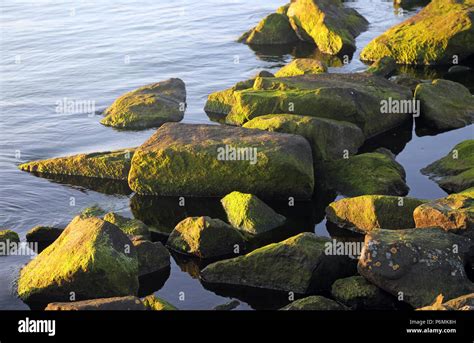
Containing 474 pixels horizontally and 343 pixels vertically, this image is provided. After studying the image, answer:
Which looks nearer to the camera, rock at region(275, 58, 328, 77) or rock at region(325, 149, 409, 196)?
rock at region(325, 149, 409, 196)

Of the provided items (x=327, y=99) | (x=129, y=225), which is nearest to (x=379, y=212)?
(x=129, y=225)

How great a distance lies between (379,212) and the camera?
18.9 meters

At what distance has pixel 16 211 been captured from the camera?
70.8 ft

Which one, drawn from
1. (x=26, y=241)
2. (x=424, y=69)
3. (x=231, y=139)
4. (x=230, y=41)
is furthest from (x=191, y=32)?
(x=26, y=241)

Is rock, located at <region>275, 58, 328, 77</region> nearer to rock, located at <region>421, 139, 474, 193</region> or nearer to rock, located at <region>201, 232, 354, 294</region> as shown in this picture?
rock, located at <region>421, 139, 474, 193</region>

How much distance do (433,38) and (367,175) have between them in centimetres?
1325

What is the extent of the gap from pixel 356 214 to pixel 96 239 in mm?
6217

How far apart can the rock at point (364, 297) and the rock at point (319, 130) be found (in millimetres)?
6958

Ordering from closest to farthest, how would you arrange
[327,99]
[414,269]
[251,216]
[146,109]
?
[414,269] → [251,216] → [327,99] → [146,109]

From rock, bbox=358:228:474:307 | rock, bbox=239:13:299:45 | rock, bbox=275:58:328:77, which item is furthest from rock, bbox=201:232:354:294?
rock, bbox=239:13:299:45

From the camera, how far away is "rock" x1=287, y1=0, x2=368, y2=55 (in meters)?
36.6

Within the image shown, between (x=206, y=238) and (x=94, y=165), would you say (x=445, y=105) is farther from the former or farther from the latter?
(x=206, y=238)

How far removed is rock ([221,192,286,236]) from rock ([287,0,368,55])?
1762 cm

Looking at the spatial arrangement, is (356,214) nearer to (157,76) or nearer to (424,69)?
(424,69)
